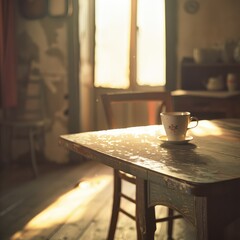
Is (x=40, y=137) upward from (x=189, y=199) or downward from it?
downward

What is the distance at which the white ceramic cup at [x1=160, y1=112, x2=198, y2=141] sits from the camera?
132 cm

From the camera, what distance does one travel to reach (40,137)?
4395mm

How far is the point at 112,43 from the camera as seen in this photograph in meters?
4.76

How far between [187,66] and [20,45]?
1810mm

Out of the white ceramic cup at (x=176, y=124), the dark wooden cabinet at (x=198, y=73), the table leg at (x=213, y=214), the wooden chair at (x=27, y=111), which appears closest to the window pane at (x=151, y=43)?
the dark wooden cabinet at (x=198, y=73)

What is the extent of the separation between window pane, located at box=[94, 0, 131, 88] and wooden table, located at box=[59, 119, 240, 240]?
321 cm

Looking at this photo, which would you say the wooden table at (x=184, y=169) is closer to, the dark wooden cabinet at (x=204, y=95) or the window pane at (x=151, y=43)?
the dark wooden cabinet at (x=204, y=95)

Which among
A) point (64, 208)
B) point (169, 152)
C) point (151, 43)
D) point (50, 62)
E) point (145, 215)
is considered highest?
point (151, 43)

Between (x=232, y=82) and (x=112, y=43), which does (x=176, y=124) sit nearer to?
(x=232, y=82)

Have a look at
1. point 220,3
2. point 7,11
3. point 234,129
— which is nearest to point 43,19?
point 7,11

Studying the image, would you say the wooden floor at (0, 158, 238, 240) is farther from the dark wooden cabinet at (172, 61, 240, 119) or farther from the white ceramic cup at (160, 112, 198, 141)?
the white ceramic cup at (160, 112, 198, 141)

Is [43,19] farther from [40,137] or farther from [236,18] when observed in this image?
[236,18]

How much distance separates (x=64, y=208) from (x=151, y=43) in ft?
7.71

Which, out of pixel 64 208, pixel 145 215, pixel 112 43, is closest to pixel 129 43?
pixel 112 43
